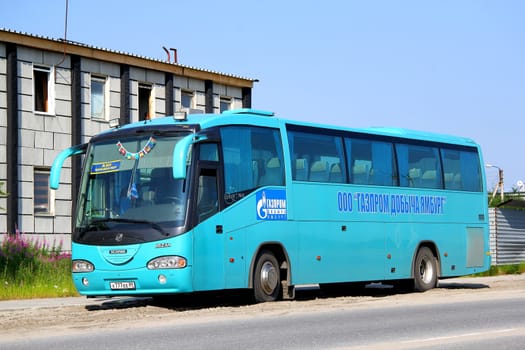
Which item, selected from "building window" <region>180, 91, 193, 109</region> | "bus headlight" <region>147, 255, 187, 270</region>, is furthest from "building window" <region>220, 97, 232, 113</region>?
"bus headlight" <region>147, 255, 187, 270</region>

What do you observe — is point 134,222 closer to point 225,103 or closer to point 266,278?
point 266,278

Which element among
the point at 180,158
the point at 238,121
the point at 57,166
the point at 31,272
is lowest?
the point at 31,272

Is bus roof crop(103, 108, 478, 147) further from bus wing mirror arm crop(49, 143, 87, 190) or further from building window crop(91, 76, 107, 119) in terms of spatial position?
building window crop(91, 76, 107, 119)

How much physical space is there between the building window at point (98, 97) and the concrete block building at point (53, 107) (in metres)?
0.03

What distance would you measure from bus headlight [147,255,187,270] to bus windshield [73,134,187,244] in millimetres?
364

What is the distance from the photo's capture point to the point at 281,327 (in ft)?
42.5

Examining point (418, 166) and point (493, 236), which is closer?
point (418, 166)

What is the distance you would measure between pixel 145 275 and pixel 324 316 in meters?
3.31

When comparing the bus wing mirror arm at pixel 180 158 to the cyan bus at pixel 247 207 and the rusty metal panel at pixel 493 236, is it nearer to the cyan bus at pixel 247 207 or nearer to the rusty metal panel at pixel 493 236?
the cyan bus at pixel 247 207

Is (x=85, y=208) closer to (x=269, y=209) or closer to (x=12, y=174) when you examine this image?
(x=269, y=209)

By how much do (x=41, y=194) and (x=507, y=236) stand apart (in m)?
17.3

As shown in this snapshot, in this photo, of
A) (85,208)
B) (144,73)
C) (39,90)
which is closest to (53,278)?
(85,208)

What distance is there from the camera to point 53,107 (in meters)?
31.1

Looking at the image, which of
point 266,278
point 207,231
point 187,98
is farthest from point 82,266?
point 187,98
